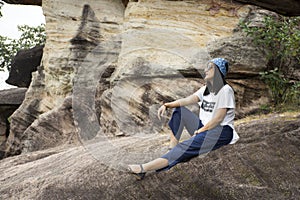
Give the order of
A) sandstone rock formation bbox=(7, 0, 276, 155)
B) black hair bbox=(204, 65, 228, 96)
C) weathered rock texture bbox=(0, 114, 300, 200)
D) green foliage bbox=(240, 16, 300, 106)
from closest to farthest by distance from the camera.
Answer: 1. weathered rock texture bbox=(0, 114, 300, 200)
2. black hair bbox=(204, 65, 228, 96)
3. green foliage bbox=(240, 16, 300, 106)
4. sandstone rock formation bbox=(7, 0, 276, 155)

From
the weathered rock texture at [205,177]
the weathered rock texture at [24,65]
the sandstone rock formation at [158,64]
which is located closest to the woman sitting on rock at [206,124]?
the weathered rock texture at [205,177]

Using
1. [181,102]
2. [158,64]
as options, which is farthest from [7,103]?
[181,102]

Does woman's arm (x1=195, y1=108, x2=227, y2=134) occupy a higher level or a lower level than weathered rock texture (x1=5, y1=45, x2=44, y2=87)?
higher

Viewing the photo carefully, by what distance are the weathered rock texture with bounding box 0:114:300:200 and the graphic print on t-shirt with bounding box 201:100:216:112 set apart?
72 cm

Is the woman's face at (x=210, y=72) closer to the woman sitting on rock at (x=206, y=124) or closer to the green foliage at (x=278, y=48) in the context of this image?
the woman sitting on rock at (x=206, y=124)

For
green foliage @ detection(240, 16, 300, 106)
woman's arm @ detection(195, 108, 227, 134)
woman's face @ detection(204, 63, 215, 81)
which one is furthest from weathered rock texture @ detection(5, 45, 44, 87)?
woman's arm @ detection(195, 108, 227, 134)

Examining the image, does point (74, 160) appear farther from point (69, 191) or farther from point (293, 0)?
point (293, 0)

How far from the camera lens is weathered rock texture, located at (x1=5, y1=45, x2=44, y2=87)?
76.5 feet

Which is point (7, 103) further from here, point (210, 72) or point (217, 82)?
point (217, 82)

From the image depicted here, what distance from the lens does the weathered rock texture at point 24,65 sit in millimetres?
23312

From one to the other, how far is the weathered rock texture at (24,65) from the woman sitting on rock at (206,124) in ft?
57.5

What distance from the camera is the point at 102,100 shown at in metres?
13.7

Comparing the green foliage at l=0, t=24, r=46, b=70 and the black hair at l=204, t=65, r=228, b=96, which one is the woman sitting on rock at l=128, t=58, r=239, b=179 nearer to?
the black hair at l=204, t=65, r=228, b=96

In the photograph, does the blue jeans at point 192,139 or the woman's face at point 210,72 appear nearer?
the blue jeans at point 192,139
